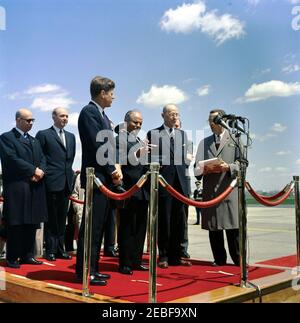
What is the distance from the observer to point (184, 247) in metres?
5.84

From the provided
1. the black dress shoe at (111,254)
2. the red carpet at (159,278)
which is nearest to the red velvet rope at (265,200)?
the red carpet at (159,278)

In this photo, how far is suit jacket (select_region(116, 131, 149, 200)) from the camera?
4496 mm

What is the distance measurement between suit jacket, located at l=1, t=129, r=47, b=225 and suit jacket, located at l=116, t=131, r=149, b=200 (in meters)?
1.14

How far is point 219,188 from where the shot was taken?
4992mm

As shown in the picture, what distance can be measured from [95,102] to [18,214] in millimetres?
1736

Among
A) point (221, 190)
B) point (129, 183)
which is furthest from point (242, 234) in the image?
point (129, 183)

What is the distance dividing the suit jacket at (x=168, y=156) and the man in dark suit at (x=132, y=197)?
0.35 m

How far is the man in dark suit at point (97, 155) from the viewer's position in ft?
12.7

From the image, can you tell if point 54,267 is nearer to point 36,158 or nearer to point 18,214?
point 18,214

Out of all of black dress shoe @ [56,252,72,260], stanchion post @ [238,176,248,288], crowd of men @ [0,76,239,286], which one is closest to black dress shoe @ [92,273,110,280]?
crowd of men @ [0,76,239,286]

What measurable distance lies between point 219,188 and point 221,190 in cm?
3

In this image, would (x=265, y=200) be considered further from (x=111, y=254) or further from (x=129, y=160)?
(x=111, y=254)
